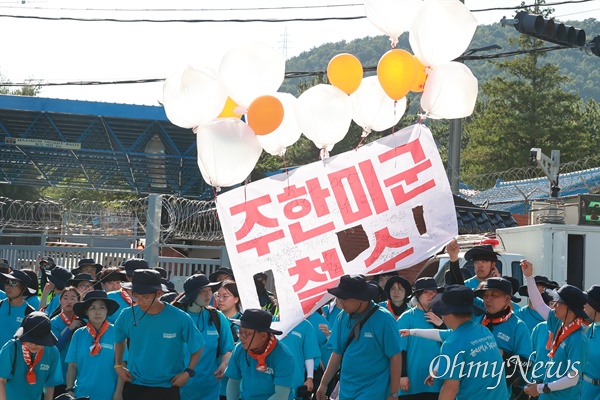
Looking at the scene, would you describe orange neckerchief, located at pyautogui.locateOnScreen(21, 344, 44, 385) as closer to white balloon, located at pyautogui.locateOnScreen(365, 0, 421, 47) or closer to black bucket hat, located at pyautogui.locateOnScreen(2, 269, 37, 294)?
black bucket hat, located at pyautogui.locateOnScreen(2, 269, 37, 294)

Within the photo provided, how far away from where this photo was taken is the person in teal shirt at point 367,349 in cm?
757

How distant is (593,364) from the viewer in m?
8.13

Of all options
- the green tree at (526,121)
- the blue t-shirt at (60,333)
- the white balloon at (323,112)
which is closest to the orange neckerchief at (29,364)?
the blue t-shirt at (60,333)

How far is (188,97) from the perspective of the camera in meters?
7.97

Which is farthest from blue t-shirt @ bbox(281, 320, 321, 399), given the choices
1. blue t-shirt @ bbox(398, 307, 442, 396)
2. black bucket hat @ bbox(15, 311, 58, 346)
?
black bucket hat @ bbox(15, 311, 58, 346)

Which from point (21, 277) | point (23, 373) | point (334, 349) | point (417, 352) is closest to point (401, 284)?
point (417, 352)

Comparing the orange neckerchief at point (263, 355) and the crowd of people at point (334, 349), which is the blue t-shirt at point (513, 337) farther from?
the orange neckerchief at point (263, 355)

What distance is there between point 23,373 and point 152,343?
126cm

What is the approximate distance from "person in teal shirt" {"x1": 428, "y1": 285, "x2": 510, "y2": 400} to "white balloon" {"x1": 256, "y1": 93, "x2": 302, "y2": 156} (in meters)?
2.72

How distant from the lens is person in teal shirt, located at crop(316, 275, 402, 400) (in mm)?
7570

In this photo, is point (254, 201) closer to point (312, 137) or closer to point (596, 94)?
point (312, 137)

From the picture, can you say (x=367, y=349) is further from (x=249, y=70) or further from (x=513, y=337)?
(x=249, y=70)

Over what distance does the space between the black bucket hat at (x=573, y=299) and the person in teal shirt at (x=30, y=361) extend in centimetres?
457

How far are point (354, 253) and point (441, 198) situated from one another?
0.92m
